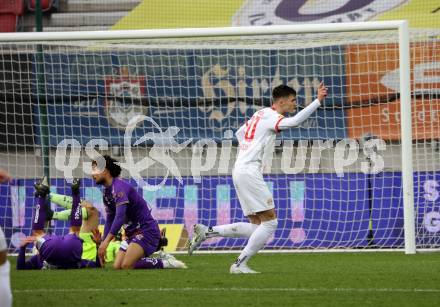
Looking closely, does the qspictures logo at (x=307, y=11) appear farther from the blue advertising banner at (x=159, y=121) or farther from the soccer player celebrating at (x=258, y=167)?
the soccer player celebrating at (x=258, y=167)

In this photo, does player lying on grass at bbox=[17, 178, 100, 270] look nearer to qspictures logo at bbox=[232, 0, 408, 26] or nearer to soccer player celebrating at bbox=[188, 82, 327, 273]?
soccer player celebrating at bbox=[188, 82, 327, 273]

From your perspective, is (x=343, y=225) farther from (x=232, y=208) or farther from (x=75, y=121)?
(x=75, y=121)

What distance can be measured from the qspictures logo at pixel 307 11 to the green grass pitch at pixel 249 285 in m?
11.5

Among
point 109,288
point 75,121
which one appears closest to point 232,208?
point 75,121

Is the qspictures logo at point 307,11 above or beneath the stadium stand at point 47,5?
beneath

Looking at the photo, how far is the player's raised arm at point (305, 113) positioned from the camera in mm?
10352

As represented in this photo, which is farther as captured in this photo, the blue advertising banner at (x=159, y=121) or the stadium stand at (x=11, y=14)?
the stadium stand at (x=11, y=14)

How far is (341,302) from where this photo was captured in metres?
8.22

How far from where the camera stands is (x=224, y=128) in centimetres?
1728

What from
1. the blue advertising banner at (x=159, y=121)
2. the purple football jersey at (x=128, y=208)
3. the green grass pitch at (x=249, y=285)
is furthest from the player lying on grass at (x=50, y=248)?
the blue advertising banner at (x=159, y=121)

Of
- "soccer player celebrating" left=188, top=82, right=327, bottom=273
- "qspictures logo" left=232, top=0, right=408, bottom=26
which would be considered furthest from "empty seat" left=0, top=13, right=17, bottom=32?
"soccer player celebrating" left=188, top=82, right=327, bottom=273

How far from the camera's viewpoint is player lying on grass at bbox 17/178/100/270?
12117mm

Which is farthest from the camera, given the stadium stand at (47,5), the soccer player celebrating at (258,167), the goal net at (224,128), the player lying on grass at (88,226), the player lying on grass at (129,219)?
the stadium stand at (47,5)

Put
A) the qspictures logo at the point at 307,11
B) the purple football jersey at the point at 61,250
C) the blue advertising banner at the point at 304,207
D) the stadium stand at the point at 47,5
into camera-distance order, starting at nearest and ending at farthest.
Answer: the purple football jersey at the point at 61,250, the blue advertising banner at the point at 304,207, the qspictures logo at the point at 307,11, the stadium stand at the point at 47,5
